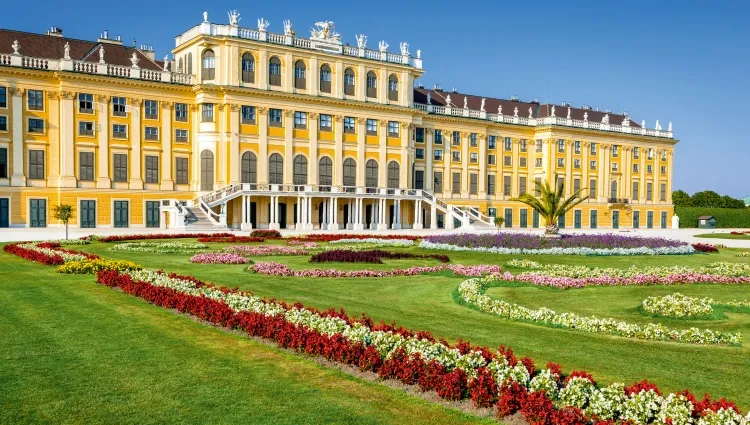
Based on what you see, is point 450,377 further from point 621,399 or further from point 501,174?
point 501,174

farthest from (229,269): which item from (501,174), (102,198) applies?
(501,174)

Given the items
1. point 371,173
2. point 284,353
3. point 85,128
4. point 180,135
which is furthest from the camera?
point 371,173

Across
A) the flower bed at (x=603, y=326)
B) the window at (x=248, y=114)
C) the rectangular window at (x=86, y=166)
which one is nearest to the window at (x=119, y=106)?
the rectangular window at (x=86, y=166)

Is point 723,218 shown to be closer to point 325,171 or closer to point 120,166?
point 325,171

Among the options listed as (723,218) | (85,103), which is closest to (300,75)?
(85,103)

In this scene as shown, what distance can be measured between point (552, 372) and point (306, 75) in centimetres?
6083

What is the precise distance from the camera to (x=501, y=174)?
84.4 meters

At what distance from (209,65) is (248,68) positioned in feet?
11.3

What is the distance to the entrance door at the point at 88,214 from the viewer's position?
58156 mm

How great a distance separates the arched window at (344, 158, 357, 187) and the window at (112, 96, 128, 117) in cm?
2138

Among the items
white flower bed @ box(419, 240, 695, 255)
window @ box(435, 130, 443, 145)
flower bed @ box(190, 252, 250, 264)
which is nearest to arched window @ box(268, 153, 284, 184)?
window @ box(435, 130, 443, 145)

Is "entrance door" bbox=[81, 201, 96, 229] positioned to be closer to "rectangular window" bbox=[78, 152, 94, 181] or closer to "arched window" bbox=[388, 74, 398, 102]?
"rectangular window" bbox=[78, 152, 94, 181]

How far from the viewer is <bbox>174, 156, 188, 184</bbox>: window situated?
6278cm

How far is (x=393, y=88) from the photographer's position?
73.1 m
